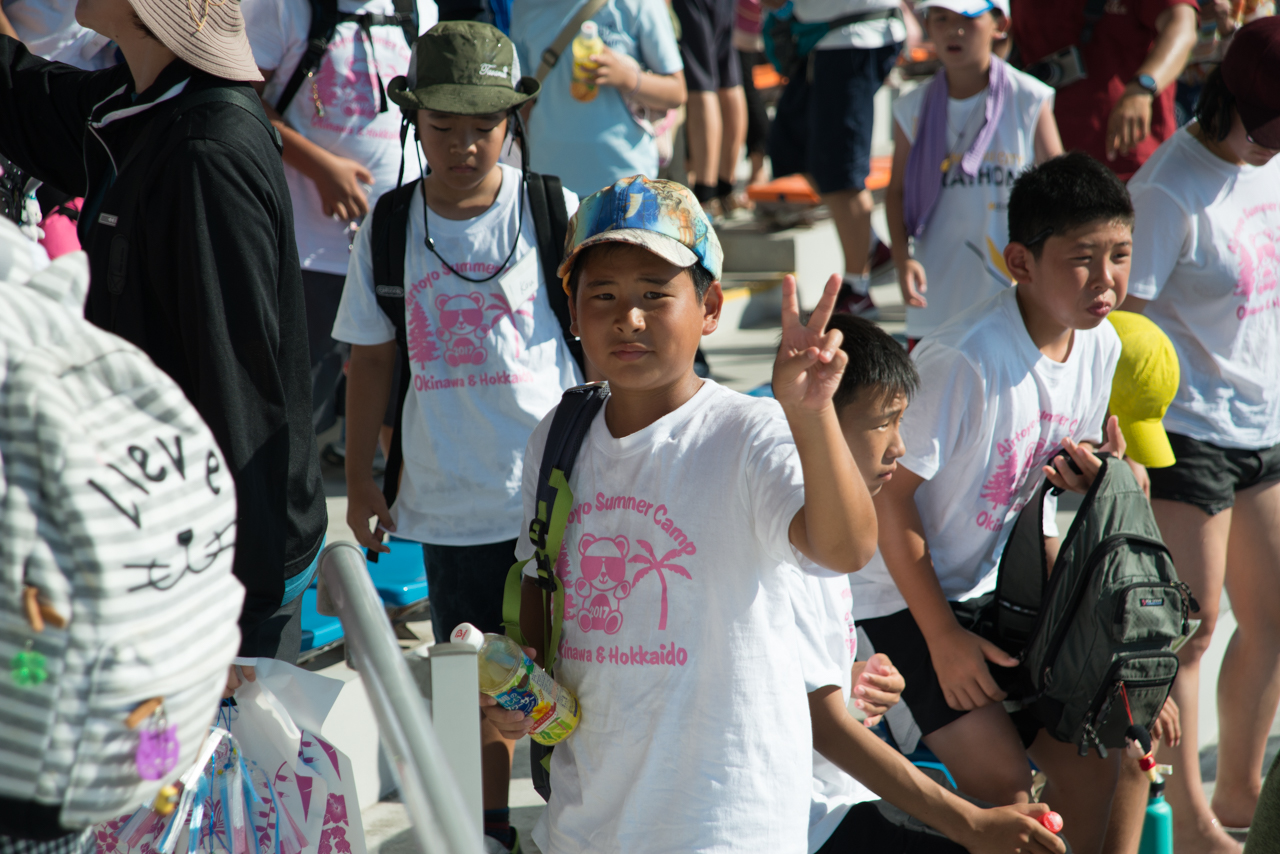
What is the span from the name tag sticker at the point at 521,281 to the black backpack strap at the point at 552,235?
0.03m

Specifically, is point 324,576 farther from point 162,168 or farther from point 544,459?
point 162,168

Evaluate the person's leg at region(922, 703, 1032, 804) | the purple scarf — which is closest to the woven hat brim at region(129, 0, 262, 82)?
the person's leg at region(922, 703, 1032, 804)

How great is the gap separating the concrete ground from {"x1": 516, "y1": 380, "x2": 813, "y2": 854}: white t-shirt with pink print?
1224 mm

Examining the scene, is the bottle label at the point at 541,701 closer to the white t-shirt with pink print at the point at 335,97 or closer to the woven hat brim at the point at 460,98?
the woven hat brim at the point at 460,98

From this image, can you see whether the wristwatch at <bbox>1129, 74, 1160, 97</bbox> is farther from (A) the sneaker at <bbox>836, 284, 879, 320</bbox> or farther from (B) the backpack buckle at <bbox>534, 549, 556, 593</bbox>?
(B) the backpack buckle at <bbox>534, 549, 556, 593</bbox>

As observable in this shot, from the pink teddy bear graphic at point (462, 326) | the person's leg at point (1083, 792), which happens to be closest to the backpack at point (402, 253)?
the pink teddy bear graphic at point (462, 326)

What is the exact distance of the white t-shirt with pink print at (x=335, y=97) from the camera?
3.38 metres

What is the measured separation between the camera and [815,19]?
5.61 metres

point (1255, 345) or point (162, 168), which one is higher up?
point (162, 168)

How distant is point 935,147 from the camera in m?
4.23

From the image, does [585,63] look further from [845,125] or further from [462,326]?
[845,125]

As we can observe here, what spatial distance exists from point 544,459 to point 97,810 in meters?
A: 0.99

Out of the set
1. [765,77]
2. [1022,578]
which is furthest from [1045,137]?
[765,77]

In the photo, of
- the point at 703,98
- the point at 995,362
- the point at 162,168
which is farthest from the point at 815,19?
the point at 162,168
